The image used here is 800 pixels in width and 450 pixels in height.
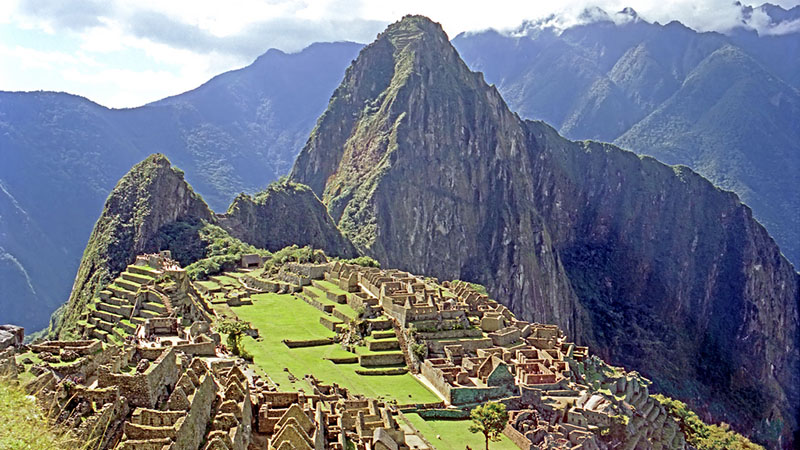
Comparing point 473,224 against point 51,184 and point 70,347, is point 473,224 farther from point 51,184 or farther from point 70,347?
point 70,347

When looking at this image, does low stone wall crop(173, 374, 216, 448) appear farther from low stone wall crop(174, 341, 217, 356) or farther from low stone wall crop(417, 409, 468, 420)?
low stone wall crop(417, 409, 468, 420)

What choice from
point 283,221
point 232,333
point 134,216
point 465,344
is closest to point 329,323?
point 465,344

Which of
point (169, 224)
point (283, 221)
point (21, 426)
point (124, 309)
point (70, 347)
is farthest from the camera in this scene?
point (283, 221)

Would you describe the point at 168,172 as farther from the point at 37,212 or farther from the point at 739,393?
the point at 739,393

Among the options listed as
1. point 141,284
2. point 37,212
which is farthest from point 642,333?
point 141,284

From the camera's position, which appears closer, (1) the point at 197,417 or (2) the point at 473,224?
(1) the point at 197,417

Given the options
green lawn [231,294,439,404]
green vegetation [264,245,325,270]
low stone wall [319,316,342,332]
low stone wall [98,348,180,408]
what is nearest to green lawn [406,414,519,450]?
green lawn [231,294,439,404]

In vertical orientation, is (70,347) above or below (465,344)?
above

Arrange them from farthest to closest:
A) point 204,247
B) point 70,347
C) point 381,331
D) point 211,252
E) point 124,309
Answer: point 204,247 → point 211,252 → point 381,331 → point 124,309 → point 70,347

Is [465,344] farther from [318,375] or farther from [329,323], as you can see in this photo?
[318,375]

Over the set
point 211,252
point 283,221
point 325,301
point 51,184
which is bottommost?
point 51,184
